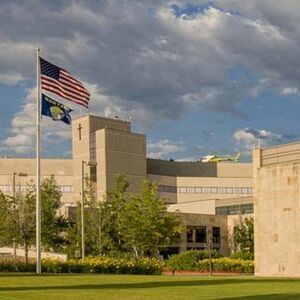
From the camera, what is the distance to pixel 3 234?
58031 millimetres

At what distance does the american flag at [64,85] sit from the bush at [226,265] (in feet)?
86.3

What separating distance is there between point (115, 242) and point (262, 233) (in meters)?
17.8

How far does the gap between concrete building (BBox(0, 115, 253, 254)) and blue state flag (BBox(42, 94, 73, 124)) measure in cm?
7700

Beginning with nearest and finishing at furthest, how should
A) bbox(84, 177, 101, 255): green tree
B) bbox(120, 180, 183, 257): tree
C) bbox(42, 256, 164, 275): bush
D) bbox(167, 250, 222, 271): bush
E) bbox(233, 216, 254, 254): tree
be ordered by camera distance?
bbox(42, 256, 164, 275): bush, bbox(120, 180, 183, 257): tree, bbox(167, 250, 222, 271): bush, bbox(84, 177, 101, 255): green tree, bbox(233, 216, 254, 254): tree

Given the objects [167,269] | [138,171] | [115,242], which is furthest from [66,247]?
[138,171]

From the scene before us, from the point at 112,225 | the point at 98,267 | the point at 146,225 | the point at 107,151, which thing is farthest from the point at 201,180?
the point at 98,267

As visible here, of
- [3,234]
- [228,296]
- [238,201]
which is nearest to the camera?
[228,296]

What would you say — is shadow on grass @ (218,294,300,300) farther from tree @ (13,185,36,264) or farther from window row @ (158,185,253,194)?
window row @ (158,185,253,194)

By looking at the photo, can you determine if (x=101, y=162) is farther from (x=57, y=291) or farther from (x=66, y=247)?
(x=57, y=291)

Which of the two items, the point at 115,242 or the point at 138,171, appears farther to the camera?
the point at 138,171

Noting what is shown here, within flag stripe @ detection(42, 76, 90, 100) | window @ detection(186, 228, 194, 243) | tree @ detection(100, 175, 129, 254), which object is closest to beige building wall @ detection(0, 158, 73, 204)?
window @ detection(186, 228, 194, 243)

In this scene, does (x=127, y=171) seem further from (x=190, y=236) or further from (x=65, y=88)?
(x=65, y=88)

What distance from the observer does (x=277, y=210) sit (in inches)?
1868

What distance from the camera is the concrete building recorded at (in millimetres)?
131625
